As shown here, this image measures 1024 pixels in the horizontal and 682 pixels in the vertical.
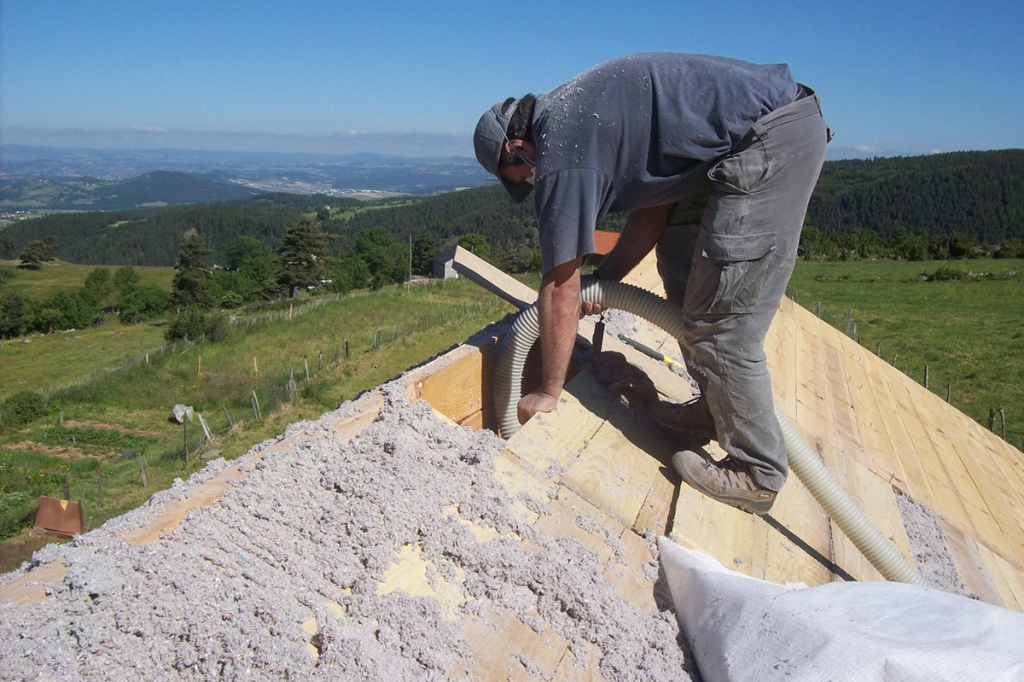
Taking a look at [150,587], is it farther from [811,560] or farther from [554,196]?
[811,560]

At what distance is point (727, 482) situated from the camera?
2.35 metres

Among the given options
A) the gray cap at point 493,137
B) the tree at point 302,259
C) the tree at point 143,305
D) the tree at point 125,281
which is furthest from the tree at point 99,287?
the gray cap at point 493,137

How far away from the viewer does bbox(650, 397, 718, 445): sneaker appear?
258 cm

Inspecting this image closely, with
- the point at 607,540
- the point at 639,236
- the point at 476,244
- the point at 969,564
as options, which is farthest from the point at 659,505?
the point at 476,244

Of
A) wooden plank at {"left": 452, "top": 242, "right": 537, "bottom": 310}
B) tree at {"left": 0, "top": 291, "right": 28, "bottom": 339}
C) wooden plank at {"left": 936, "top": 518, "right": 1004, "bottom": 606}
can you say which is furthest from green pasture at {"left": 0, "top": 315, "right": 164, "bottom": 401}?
wooden plank at {"left": 936, "top": 518, "right": 1004, "bottom": 606}

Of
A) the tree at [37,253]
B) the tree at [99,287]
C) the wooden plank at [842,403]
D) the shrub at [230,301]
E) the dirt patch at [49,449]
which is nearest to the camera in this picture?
the wooden plank at [842,403]

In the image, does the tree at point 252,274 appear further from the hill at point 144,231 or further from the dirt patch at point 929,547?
the dirt patch at point 929,547

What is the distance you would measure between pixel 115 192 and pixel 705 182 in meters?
202

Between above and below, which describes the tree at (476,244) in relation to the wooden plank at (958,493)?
below

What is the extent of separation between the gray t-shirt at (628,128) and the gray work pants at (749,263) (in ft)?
0.31

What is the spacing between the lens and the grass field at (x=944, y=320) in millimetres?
12992

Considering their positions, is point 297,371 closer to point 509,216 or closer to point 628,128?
point 628,128

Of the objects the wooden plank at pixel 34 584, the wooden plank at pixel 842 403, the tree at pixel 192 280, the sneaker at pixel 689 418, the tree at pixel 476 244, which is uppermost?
the wooden plank at pixel 34 584

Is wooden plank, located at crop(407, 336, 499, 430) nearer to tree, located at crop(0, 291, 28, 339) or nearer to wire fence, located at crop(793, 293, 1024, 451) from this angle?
wire fence, located at crop(793, 293, 1024, 451)
